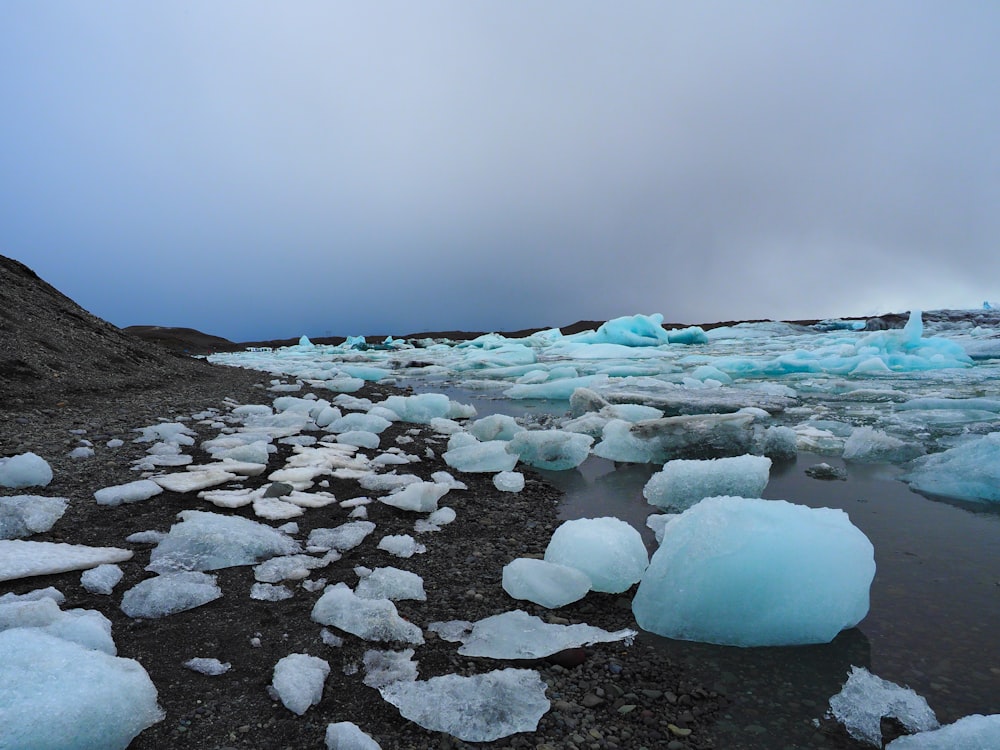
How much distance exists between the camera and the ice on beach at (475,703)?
3.96 ft

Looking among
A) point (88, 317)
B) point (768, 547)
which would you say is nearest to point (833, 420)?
point (768, 547)

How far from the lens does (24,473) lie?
240cm

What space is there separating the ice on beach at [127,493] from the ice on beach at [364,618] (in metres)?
1.29

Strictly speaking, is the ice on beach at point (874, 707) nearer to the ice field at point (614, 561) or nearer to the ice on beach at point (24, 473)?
the ice field at point (614, 561)

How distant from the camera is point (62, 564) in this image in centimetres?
172

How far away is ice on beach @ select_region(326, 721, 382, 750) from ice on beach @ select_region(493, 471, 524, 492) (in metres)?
1.96

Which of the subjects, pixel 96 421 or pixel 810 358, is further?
pixel 810 358

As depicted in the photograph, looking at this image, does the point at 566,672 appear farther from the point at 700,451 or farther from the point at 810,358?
the point at 810,358

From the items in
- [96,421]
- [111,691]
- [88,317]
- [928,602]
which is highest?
[88,317]

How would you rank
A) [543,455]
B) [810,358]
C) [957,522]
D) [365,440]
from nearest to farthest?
[957,522], [543,455], [365,440], [810,358]

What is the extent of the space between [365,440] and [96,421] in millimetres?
1809

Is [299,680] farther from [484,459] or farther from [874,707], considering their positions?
[484,459]

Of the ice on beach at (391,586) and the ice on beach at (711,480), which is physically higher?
the ice on beach at (711,480)

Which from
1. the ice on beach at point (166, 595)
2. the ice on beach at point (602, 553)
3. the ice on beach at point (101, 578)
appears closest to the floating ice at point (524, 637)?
the ice on beach at point (602, 553)
